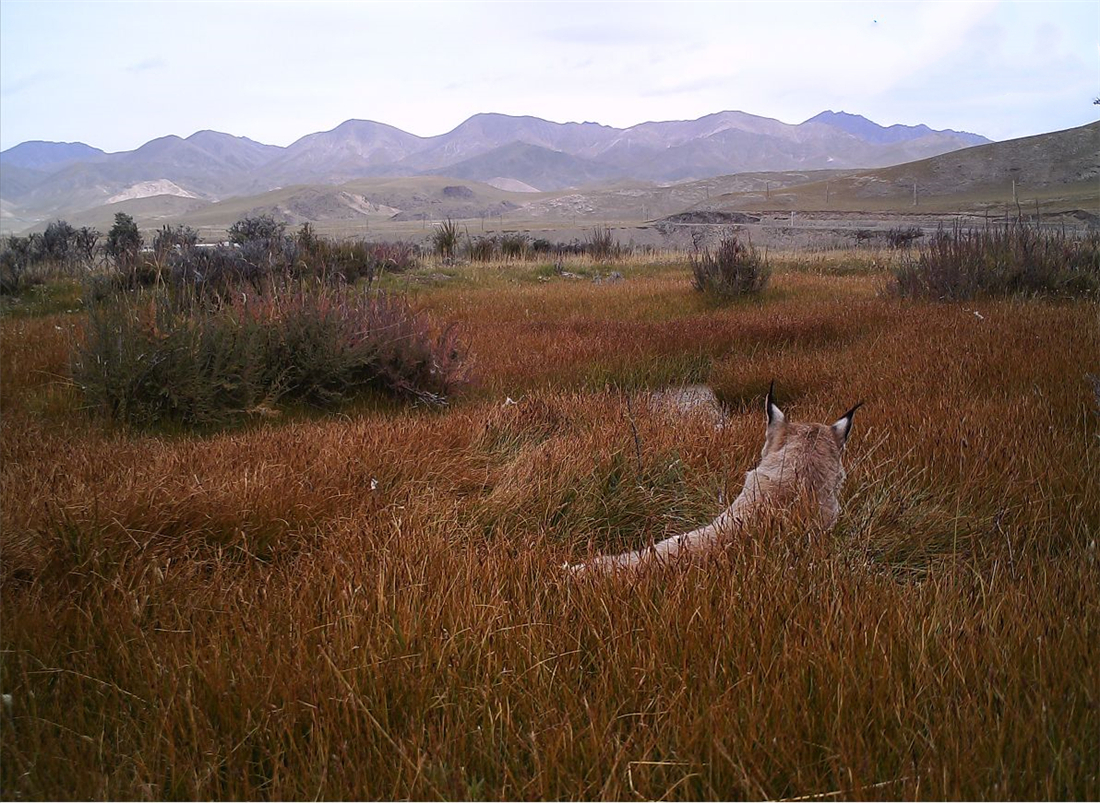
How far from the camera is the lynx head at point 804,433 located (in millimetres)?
3088

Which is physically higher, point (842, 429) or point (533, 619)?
point (842, 429)

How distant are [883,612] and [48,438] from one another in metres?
4.59

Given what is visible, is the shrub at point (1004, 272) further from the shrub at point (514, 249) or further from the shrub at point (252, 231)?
the shrub at point (514, 249)

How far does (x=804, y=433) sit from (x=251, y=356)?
405cm

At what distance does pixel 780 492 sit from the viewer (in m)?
2.92

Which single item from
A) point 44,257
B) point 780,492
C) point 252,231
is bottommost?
point 780,492

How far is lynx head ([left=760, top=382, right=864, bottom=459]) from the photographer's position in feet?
10.1

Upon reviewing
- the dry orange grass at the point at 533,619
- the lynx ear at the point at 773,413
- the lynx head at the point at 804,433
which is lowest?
the dry orange grass at the point at 533,619

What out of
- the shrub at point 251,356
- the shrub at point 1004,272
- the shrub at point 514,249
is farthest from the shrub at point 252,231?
the shrub at point 1004,272

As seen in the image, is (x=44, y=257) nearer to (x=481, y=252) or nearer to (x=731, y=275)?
(x=481, y=252)

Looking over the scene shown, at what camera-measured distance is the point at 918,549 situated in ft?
9.69

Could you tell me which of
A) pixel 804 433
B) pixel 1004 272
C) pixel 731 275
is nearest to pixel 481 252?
pixel 731 275

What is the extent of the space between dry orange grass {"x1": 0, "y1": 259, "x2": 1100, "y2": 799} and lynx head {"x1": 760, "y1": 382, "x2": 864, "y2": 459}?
308 mm

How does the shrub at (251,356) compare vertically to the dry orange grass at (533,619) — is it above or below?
above
